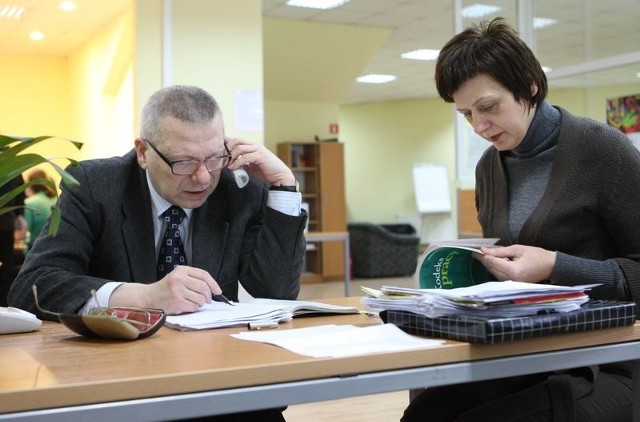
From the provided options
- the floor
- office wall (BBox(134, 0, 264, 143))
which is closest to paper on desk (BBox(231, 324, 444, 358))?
the floor

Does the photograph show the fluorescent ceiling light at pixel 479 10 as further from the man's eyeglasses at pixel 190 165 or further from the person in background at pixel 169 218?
the man's eyeglasses at pixel 190 165

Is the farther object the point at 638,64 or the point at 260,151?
the point at 638,64

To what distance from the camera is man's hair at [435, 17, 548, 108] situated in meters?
1.71

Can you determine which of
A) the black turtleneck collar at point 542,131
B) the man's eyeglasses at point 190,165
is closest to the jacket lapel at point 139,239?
the man's eyeglasses at point 190,165

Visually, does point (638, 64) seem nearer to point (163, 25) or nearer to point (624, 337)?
point (163, 25)

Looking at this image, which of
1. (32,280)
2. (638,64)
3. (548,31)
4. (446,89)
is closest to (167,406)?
(32,280)

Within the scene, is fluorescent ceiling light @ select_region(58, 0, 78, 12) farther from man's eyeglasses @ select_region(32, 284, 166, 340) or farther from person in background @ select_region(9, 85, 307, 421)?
man's eyeglasses @ select_region(32, 284, 166, 340)

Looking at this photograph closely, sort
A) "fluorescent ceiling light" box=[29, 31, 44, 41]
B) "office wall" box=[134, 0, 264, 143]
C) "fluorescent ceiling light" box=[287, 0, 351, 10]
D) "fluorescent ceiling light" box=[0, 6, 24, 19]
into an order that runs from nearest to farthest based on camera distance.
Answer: "office wall" box=[134, 0, 264, 143] < "fluorescent ceiling light" box=[0, 6, 24, 19] < "fluorescent ceiling light" box=[287, 0, 351, 10] < "fluorescent ceiling light" box=[29, 31, 44, 41]

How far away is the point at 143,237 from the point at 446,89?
30.6 inches

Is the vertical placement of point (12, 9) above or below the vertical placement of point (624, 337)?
above

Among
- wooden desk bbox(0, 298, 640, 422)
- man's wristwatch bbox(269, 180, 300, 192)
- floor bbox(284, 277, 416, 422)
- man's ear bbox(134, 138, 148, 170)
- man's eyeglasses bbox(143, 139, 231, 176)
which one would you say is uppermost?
man's ear bbox(134, 138, 148, 170)

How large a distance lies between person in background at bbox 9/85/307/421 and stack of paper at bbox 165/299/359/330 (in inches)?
1.8

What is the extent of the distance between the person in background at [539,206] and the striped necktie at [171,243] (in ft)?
2.09

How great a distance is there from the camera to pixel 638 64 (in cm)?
525
